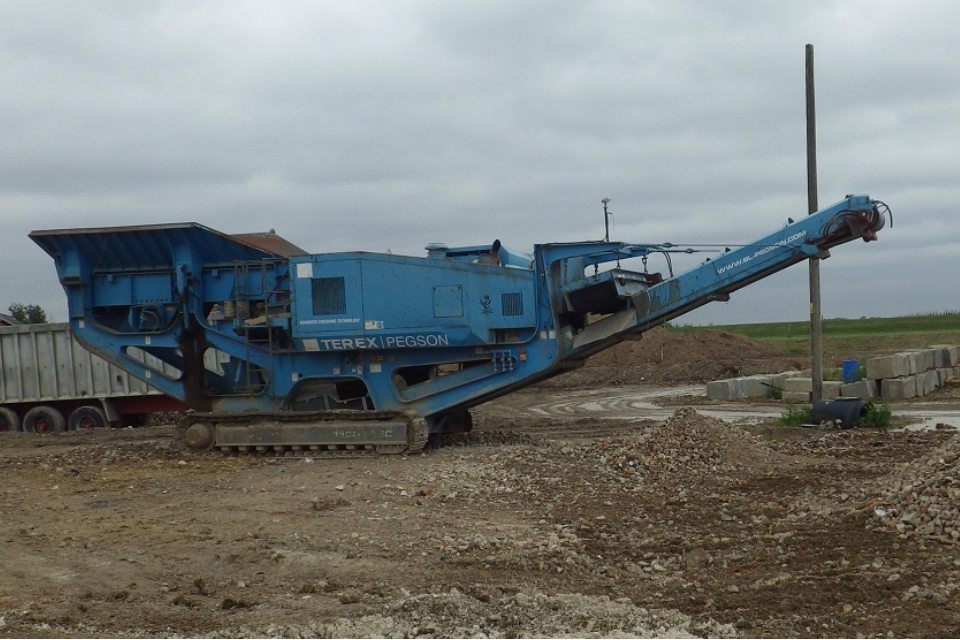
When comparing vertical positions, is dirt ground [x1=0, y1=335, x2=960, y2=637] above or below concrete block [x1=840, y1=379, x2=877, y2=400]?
above

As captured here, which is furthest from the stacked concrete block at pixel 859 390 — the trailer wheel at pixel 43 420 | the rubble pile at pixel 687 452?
the trailer wheel at pixel 43 420

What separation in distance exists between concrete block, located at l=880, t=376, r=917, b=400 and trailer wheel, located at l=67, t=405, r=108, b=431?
59.3 feet

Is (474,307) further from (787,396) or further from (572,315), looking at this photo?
(787,396)

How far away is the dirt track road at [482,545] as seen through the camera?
687 centimetres

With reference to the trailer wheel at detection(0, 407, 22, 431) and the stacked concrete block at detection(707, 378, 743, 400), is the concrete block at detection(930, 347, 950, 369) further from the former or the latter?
the trailer wheel at detection(0, 407, 22, 431)

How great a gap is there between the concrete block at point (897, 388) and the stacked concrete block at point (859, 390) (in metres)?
0.29

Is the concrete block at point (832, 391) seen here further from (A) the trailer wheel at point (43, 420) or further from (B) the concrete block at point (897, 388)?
(A) the trailer wheel at point (43, 420)

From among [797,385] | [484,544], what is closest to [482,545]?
[484,544]

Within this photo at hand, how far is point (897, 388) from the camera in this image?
25.3m

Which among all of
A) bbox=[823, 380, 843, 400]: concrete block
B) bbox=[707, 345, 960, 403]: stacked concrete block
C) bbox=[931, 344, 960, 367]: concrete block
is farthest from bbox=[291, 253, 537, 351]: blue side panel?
bbox=[931, 344, 960, 367]: concrete block

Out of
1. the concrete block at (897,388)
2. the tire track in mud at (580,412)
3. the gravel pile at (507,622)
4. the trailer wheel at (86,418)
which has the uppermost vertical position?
the gravel pile at (507,622)

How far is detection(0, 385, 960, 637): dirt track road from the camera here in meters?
6.87

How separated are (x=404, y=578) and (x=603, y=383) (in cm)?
2959

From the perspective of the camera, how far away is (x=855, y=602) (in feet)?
22.7
